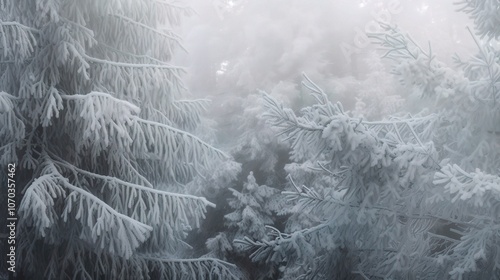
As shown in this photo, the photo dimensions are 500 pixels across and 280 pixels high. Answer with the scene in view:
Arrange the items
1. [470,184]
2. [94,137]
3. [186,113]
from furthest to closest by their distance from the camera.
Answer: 1. [186,113]
2. [94,137]
3. [470,184]

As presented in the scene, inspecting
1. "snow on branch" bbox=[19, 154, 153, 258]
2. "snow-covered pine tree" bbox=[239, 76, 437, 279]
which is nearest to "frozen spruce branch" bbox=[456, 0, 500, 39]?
"snow-covered pine tree" bbox=[239, 76, 437, 279]

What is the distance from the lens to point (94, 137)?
5020 mm

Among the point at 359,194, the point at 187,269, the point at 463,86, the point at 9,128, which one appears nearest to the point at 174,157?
the point at 187,269

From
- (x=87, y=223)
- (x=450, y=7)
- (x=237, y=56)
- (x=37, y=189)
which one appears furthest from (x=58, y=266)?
(x=450, y=7)

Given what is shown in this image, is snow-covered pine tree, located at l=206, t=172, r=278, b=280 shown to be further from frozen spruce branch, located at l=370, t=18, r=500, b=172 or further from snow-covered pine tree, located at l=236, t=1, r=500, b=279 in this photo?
frozen spruce branch, located at l=370, t=18, r=500, b=172

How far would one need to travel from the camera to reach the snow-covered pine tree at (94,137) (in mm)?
4602

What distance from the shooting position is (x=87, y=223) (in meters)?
4.68


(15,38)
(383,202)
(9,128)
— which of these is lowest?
(383,202)

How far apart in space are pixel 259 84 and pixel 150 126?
8.30m

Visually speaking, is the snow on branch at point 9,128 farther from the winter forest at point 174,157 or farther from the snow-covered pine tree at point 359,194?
the snow-covered pine tree at point 359,194

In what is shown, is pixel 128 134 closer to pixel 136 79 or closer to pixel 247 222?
pixel 136 79

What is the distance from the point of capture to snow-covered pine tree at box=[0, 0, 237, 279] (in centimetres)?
460

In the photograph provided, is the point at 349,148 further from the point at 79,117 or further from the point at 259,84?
the point at 259,84

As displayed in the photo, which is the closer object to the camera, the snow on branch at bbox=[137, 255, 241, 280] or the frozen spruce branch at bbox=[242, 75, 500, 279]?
the frozen spruce branch at bbox=[242, 75, 500, 279]
